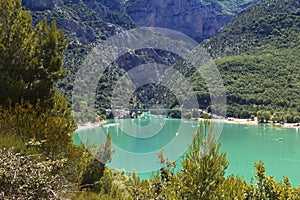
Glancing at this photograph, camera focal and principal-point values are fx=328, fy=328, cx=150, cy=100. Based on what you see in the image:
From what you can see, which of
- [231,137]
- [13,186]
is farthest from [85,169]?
[231,137]

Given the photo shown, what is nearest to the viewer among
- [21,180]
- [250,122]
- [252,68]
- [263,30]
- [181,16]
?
[21,180]

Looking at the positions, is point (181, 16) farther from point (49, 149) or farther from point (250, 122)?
point (49, 149)

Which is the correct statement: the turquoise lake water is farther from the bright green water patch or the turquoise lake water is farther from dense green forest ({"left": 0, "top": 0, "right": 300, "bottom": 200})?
dense green forest ({"left": 0, "top": 0, "right": 300, "bottom": 200})

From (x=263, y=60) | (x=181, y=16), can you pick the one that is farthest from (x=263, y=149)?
(x=181, y=16)

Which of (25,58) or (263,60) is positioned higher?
(263,60)

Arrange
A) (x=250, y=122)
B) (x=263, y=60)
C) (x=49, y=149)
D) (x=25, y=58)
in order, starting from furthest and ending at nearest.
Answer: (x=263, y=60)
(x=250, y=122)
(x=25, y=58)
(x=49, y=149)

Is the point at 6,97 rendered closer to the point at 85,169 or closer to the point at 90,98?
the point at 85,169

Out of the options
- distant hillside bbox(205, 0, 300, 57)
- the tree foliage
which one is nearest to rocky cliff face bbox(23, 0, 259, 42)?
distant hillside bbox(205, 0, 300, 57)

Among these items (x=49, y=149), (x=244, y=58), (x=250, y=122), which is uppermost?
(x=244, y=58)
